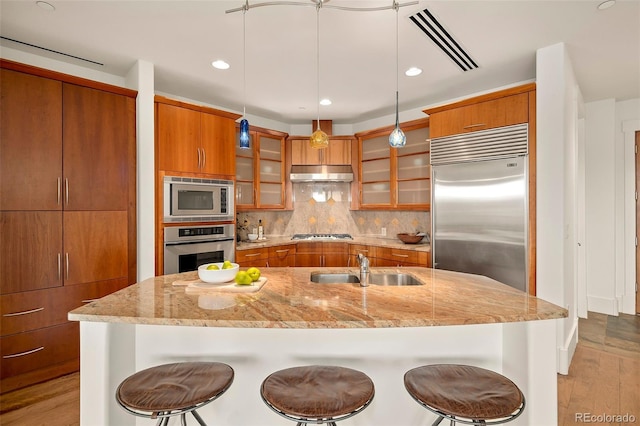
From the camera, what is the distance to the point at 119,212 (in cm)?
296

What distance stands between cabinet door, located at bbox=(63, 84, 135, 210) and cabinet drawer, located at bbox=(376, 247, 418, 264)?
274 centimetres

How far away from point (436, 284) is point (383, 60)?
198 centimetres

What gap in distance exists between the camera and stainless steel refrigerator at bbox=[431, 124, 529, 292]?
2.95 metres

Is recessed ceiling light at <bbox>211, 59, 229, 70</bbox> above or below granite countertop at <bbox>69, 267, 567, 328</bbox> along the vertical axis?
above

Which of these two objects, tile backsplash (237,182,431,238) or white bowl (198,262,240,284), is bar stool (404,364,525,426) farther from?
tile backsplash (237,182,431,238)

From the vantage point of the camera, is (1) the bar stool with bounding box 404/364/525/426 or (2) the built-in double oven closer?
(1) the bar stool with bounding box 404/364/525/426

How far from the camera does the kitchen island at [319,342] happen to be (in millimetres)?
1404

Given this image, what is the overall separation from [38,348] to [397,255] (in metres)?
3.36

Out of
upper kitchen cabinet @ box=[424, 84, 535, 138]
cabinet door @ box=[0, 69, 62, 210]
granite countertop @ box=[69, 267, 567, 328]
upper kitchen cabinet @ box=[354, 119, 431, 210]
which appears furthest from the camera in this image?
upper kitchen cabinet @ box=[354, 119, 431, 210]

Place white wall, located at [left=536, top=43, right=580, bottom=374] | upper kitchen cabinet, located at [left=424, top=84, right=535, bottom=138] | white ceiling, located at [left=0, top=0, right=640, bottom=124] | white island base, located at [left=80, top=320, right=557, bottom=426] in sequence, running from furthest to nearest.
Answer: upper kitchen cabinet, located at [left=424, top=84, right=535, bottom=138], white wall, located at [left=536, top=43, right=580, bottom=374], white ceiling, located at [left=0, top=0, right=640, bottom=124], white island base, located at [left=80, top=320, right=557, bottom=426]

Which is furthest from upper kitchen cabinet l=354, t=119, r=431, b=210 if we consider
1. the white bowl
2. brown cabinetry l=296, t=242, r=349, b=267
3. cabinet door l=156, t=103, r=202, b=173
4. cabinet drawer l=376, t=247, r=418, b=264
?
the white bowl

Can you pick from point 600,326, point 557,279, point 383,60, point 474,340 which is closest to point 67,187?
point 383,60

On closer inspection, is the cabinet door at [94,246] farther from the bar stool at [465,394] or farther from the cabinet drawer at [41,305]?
the bar stool at [465,394]

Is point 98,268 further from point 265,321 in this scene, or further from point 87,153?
point 265,321
